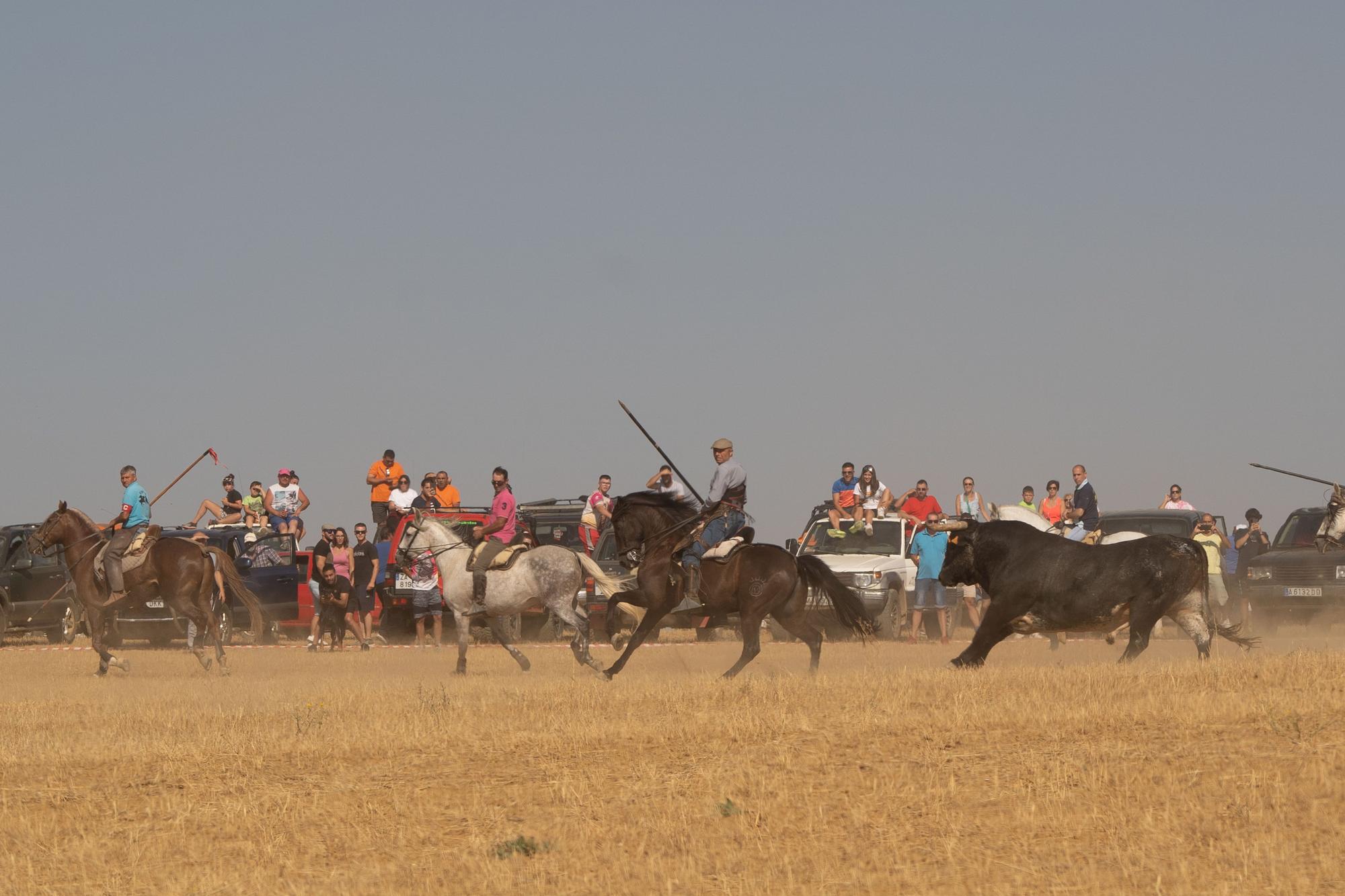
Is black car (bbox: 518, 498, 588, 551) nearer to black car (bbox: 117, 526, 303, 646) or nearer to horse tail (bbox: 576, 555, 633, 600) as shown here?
black car (bbox: 117, 526, 303, 646)

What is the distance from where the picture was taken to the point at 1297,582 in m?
28.0

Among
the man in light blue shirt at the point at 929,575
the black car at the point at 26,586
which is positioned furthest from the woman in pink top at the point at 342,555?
the man in light blue shirt at the point at 929,575

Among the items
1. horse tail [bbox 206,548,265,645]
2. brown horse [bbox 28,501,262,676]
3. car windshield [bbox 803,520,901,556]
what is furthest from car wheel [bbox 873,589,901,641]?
brown horse [bbox 28,501,262,676]

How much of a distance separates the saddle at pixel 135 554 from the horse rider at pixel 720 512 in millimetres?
6670

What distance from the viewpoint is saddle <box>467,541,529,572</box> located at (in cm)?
2052

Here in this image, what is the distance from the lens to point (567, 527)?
2961cm

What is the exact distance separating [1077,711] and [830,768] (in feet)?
7.98

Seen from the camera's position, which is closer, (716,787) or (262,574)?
(716,787)

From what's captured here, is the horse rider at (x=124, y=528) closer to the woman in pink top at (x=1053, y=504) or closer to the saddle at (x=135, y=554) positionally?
the saddle at (x=135, y=554)

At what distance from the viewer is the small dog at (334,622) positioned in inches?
1030

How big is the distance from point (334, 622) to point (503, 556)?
639 cm

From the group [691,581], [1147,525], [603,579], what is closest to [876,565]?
[1147,525]

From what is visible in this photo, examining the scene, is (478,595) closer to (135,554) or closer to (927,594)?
(135,554)

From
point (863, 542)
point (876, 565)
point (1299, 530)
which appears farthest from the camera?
point (1299, 530)
